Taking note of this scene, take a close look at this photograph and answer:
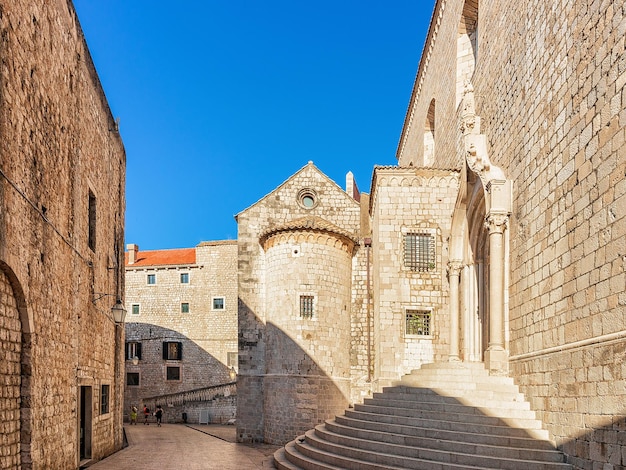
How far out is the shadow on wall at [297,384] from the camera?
65.8ft

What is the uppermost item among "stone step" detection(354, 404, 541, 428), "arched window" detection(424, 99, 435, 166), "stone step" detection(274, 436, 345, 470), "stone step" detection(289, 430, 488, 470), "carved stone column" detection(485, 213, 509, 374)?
"arched window" detection(424, 99, 435, 166)

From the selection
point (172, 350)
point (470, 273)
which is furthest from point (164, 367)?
point (470, 273)

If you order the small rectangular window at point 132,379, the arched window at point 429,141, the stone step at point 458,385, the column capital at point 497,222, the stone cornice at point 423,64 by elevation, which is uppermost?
the stone cornice at point 423,64

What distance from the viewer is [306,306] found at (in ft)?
68.1

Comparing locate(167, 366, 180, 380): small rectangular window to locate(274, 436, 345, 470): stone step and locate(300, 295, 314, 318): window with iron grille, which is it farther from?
locate(274, 436, 345, 470): stone step

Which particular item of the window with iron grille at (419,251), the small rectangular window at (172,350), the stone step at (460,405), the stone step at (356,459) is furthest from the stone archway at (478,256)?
the small rectangular window at (172,350)

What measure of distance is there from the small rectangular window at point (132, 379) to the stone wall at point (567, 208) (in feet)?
97.7

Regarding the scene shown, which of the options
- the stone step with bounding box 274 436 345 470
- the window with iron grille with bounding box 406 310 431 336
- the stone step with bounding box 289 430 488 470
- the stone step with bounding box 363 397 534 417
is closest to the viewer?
the stone step with bounding box 289 430 488 470

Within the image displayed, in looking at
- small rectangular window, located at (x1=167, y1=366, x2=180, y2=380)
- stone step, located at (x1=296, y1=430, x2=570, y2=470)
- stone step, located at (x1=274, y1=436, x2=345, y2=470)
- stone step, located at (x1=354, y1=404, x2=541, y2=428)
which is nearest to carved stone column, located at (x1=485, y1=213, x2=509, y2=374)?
stone step, located at (x1=354, y1=404, x2=541, y2=428)

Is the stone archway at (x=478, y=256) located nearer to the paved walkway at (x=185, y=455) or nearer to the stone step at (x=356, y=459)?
the stone step at (x=356, y=459)

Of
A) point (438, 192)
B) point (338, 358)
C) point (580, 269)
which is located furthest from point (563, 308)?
point (338, 358)

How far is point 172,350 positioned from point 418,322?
74.1ft

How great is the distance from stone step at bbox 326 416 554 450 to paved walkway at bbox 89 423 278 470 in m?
3.07

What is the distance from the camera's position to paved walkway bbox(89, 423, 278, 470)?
1331 cm
